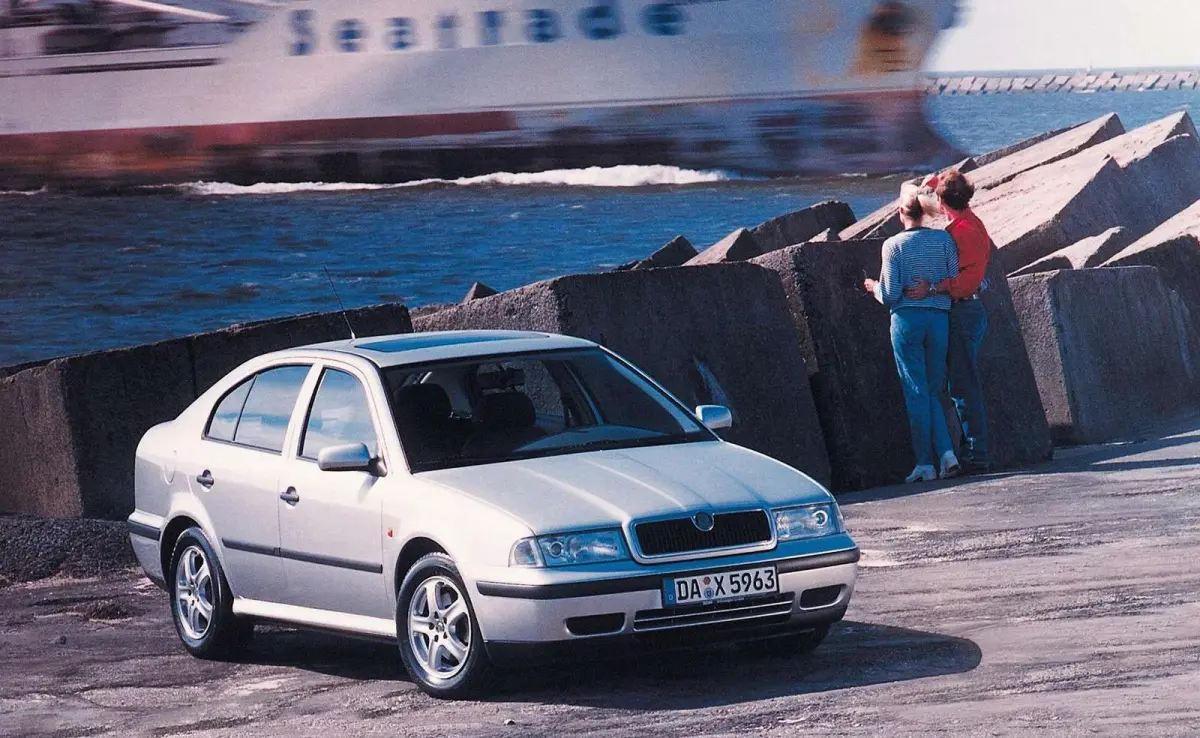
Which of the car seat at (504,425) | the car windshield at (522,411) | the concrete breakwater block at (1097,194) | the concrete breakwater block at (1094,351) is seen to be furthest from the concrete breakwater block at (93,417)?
the concrete breakwater block at (1097,194)

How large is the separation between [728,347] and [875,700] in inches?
181

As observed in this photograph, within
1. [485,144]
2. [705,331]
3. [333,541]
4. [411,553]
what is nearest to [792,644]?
[411,553]

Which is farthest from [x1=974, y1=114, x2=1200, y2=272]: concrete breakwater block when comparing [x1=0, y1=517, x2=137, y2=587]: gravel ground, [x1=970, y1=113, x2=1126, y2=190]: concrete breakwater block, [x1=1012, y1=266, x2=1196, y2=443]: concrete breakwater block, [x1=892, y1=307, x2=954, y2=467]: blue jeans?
[x1=0, y1=517, x2=137, y2=587]: gravel ground

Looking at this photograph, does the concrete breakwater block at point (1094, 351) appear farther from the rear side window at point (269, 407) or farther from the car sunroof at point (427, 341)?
the rear side window at point (269, 407)

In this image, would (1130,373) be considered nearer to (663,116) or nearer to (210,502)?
(210,502)

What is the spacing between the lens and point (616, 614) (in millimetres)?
4844

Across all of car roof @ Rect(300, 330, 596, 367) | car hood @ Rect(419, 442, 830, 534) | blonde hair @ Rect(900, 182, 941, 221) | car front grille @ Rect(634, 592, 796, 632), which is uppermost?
car roof @ Rect(300, 330, 596, 367)

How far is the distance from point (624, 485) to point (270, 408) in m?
1.60

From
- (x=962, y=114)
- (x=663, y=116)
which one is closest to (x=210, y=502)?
(x=663, y=116)

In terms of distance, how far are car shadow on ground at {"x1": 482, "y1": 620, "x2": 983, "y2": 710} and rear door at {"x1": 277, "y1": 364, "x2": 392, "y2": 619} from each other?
0.57m

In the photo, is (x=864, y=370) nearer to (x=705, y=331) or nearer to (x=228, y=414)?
(x=705, y=331)

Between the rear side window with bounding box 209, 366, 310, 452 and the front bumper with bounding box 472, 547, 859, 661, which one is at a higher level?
the rear side window with bounding box 209, 366, 310, 452

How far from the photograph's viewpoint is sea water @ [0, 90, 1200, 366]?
45531mm

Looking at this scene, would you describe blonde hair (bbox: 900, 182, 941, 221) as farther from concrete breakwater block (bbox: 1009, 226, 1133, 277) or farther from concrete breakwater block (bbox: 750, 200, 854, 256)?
concrete breakwater block (bbox: 750, 200, 854, 256)
